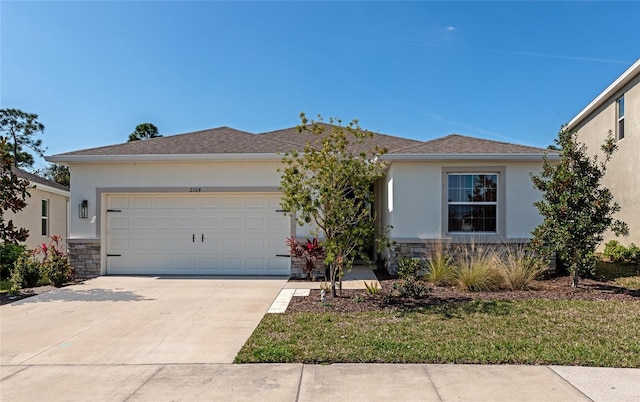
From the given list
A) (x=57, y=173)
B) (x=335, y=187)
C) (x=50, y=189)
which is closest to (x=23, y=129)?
(x=57, y=173)

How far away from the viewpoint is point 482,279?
8.32 m

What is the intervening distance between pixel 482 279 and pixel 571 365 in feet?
12.9

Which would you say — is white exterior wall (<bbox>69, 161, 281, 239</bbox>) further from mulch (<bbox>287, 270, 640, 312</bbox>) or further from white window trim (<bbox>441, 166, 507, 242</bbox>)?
white window trim (<bbox>441, 166, 507, 242</bbox>)

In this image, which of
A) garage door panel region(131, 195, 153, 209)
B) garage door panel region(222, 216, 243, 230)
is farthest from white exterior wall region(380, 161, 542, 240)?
garage door panel region(131, 195, 153, 209)

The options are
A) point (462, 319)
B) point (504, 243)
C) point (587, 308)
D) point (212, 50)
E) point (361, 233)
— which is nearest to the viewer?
point (462, 319)

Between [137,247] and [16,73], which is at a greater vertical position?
[16,73]

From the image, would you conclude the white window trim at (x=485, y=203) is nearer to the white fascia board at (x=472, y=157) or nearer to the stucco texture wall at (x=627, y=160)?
the white fascia board at (x=472, y=157)

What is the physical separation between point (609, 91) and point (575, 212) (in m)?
7.57

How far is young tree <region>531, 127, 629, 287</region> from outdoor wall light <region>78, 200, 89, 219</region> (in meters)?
11.3

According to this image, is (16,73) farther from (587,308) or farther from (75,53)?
(587,308)

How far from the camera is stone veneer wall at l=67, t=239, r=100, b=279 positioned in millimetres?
10820

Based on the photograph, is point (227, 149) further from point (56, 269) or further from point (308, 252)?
point (56, 269)

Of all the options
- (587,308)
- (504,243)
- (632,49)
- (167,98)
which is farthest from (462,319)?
(167,98)

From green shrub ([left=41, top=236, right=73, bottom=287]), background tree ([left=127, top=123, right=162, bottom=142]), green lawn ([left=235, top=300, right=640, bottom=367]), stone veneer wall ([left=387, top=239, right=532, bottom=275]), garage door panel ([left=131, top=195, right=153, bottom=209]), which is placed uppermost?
background tree ([left=127, top=123, right=162, bottom=142])
